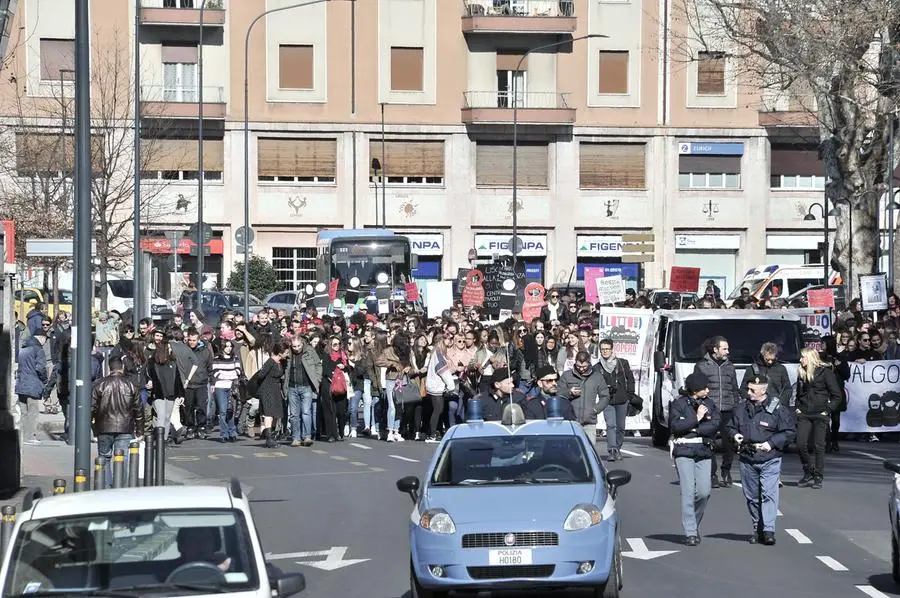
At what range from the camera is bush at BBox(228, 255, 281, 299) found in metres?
59.8

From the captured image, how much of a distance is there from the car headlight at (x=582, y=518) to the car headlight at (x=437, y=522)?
0.77m

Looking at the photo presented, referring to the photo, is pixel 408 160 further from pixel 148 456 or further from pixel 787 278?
pixel 148 456

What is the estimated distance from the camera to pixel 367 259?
47.7 meters

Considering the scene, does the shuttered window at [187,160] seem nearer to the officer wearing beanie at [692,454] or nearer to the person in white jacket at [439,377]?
the person in white jacket at [439,377]

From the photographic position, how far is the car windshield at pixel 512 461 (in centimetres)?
1255

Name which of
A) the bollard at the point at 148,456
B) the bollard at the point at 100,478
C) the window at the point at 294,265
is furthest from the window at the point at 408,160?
the bollard at the point at 100,478

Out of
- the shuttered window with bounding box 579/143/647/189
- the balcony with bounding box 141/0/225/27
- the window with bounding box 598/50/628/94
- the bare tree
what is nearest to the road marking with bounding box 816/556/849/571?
the bare tree

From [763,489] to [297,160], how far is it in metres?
48.8

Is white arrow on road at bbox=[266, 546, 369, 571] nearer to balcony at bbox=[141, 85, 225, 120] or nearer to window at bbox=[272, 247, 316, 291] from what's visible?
balcony at bbox=[141, 85, 225, 120]

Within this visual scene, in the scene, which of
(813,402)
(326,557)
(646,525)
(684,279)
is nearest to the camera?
(326,557)

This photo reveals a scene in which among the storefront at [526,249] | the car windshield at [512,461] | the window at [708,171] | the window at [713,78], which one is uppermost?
the window at [713,78]

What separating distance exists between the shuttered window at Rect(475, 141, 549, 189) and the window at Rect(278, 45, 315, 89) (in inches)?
263

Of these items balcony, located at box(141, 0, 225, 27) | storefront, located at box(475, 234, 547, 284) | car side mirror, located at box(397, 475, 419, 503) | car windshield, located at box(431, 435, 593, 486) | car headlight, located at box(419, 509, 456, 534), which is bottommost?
car headlight, located at box(419, 509, 456, 534)

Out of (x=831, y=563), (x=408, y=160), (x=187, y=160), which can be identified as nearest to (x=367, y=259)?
(x=408, y=160)
